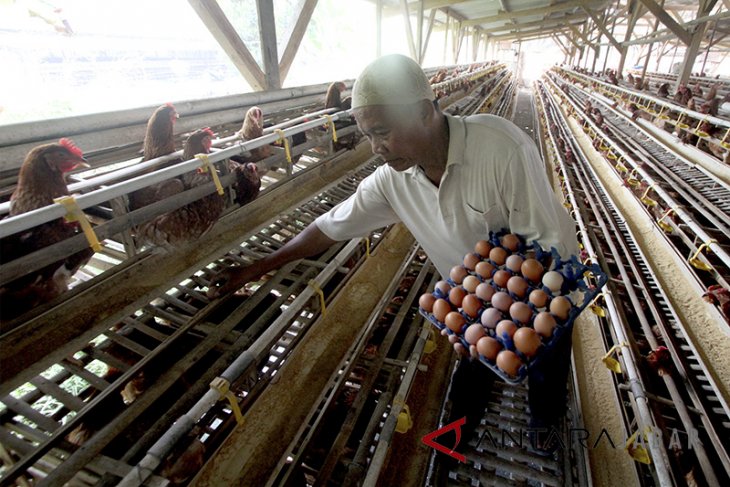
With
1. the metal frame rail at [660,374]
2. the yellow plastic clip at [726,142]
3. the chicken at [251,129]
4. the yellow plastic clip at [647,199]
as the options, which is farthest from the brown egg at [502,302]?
the yellow plastic clip at [726,142]

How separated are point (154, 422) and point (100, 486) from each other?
0.94 feet

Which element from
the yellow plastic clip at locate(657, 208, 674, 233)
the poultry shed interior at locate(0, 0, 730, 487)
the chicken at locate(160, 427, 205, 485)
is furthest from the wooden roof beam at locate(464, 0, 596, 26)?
the chicken at locate(160, 427, 205, 485)

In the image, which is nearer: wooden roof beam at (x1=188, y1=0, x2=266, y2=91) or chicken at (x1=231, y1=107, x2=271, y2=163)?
chicken at (x1=231, y1=107, x2=271, y2=163)

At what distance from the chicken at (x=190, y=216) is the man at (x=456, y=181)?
86 centimetres

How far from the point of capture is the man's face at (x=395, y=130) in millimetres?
1303

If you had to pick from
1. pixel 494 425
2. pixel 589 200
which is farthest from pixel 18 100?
pixel 589 200

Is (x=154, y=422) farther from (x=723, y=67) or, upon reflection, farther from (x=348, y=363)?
(x=723, y=67)

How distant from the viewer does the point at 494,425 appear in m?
2.00

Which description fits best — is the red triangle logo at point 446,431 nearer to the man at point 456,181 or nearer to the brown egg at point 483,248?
the man at point 456,181

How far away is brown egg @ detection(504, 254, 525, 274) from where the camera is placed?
1395 millimetres

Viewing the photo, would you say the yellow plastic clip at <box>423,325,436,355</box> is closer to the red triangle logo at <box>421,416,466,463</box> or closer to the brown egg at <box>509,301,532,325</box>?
the red triangle logo at <box>421,416,466,463</box>

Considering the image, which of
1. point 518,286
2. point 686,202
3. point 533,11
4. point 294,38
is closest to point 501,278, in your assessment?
point 518,286

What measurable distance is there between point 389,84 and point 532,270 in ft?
2.91

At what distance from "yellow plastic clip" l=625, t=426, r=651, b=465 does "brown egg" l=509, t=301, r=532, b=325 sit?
0.96m
